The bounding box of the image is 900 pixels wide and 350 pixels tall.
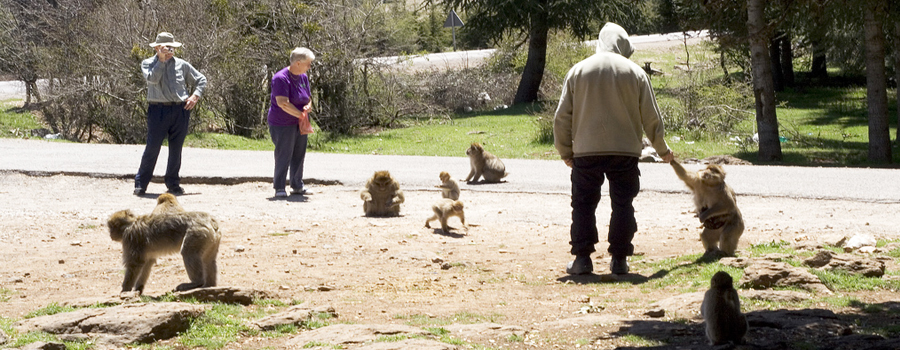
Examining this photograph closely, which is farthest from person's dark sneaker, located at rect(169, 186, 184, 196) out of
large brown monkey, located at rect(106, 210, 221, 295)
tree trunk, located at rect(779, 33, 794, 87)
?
tree trunk, located at rect(779, 33, 794, 87)

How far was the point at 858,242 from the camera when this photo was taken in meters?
9.10

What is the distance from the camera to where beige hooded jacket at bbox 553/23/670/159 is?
295 inches

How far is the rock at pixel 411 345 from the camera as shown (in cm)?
494

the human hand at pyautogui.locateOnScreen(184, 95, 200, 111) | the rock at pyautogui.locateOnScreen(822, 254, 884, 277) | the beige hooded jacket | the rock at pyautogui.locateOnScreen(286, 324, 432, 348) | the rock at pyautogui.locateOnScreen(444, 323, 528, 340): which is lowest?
the rock at pyautogui.locateOnScreen(822, 254, 884, 277)

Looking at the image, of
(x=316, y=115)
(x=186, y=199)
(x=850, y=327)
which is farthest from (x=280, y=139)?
(x=316, y=115)

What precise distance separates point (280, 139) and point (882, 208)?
803cm

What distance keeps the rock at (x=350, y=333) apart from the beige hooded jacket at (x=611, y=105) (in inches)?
105

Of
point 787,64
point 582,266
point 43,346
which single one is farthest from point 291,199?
point 787,64

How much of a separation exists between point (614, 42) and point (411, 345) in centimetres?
377

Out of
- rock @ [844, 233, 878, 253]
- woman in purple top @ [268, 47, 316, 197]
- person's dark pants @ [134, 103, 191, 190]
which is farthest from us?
person's dark pants @ [134, 103, 191, 190]

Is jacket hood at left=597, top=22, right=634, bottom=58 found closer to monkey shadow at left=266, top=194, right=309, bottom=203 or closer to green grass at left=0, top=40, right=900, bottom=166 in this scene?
monkey shadow at left=266, top=194, right=309, bottom=203

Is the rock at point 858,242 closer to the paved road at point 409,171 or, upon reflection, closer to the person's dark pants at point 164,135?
the paved road at point 409,171

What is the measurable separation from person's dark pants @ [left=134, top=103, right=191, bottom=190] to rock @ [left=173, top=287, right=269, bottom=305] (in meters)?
6.74

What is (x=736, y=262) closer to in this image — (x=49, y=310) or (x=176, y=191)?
(x=49, y=310)
